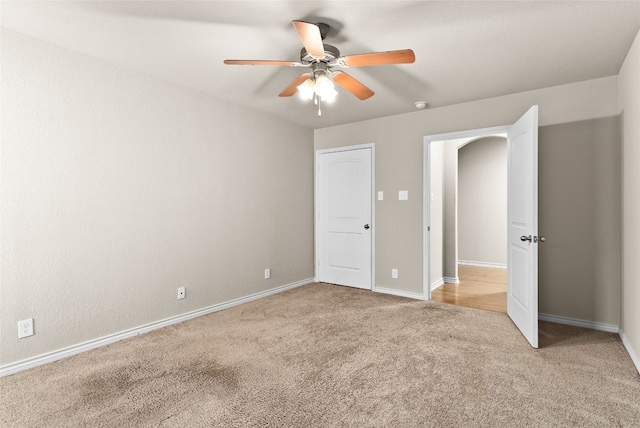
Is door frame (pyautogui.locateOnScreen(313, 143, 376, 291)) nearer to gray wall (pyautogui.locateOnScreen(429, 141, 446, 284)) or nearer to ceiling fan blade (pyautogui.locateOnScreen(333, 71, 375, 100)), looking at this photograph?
gray wall (pyautogui.locateOnScreen(429, 141, 446, 284))

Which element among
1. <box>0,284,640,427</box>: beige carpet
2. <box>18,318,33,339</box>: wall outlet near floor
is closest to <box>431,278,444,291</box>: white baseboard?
<box>0,284,640,427</box>: beige carpet

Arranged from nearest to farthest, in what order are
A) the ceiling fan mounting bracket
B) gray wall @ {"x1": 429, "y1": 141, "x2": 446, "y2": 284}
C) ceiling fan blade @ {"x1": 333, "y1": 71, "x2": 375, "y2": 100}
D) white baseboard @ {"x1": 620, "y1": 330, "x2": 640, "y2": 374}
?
the ceiling fan mounting bracket, white baseboard @ {"x1": 620, "y1": 330, "x2": 640, "y2": 374}, ceiling fan blade @ {"x1": 333, "y1": 71, "x2": 375, "y2": 100}, gray wall @ {"x1": 429, "y1": 141, "x2": 446, "y2": 284}

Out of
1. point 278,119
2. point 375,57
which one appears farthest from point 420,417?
point 278,119

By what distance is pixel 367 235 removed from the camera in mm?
4590

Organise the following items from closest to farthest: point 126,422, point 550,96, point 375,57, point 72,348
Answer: point 126,422, point 375,57, point 72,348, point 550,96

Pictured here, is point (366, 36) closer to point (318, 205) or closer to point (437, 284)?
point (318, 205)

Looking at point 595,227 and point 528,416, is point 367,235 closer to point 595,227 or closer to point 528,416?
point 595,227

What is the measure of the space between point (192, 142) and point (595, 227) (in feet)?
13.2

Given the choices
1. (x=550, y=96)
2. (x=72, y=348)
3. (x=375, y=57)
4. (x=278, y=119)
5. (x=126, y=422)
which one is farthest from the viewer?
(x=278, y=119)

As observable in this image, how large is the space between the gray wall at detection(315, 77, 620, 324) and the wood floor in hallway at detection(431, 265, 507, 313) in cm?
48

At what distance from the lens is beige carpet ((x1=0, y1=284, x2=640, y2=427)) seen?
71.1 inches

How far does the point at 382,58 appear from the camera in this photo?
2061 mm

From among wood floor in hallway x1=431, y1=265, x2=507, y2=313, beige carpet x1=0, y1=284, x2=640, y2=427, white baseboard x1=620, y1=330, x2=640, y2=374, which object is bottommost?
wood floor in hallway x1=431, y1=265, x2=507, y2=313

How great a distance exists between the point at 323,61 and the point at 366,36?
1.19ft
